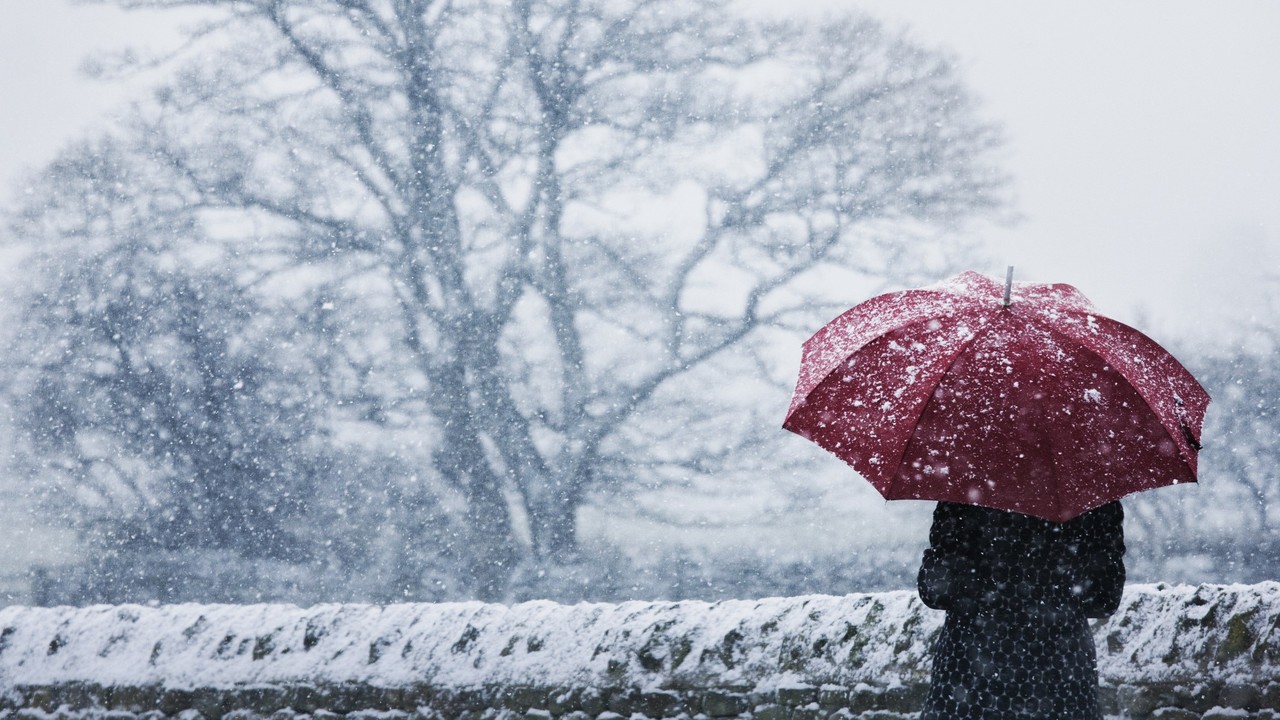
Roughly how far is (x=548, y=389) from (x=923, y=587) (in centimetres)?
1070

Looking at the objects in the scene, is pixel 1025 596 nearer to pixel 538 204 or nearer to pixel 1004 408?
pixel 1004 408

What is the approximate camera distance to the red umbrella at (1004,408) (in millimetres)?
2369

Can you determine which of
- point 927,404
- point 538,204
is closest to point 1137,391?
point 927,404

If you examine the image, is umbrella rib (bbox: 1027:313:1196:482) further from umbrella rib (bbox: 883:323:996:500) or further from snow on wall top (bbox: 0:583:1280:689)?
snow on wall top (bbox: 0:583:1280:689)

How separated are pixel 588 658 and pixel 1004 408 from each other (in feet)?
7.23

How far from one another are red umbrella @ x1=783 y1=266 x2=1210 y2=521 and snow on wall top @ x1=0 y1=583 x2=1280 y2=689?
1.32m

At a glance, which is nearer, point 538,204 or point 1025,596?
point 1025,596

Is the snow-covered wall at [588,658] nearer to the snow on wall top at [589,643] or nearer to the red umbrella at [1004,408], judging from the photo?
the snow on wall top at [589,643]

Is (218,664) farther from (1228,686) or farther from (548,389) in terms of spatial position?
(548,389)

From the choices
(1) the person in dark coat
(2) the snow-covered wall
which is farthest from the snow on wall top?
(1) the person in dark coat

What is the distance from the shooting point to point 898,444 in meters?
2.44

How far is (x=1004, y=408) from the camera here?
7.98ft

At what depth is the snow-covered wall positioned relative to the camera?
3.62m

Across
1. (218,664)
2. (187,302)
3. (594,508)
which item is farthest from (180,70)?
(218,664)
